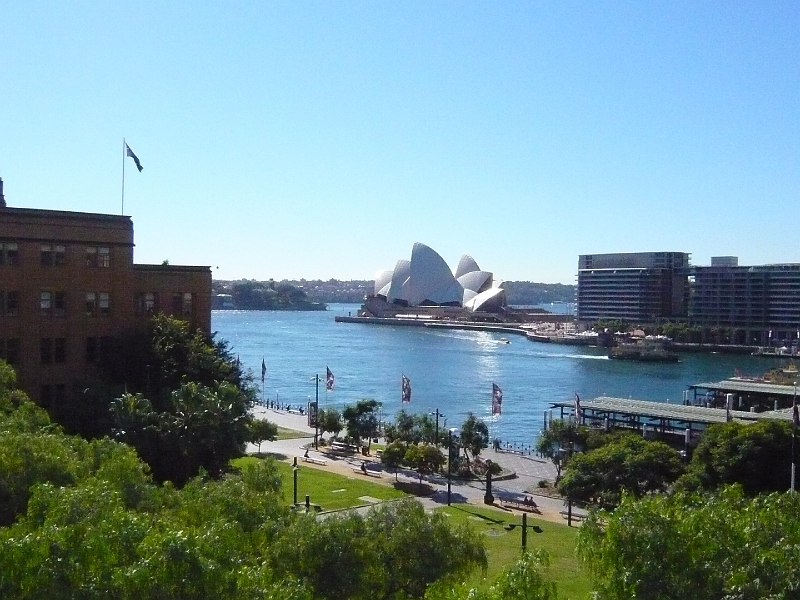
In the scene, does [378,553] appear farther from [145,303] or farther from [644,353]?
[644,353]

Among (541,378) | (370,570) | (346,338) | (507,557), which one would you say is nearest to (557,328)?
(346,338)

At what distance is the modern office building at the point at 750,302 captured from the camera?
Answer: 137 m

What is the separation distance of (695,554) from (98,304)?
88.0ft

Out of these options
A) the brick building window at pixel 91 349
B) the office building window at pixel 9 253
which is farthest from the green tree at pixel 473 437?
the office building window at pixel 9 253

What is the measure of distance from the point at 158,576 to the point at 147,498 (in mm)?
4816

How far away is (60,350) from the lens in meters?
31.6

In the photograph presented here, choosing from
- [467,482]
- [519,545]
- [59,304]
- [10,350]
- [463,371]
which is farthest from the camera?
[463,371]

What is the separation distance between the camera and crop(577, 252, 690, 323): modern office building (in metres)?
159

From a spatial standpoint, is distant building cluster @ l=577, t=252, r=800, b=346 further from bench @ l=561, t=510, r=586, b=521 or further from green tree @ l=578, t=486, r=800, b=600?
green tree @ l=578, t=486, r=800, b=600

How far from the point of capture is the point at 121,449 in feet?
49.8

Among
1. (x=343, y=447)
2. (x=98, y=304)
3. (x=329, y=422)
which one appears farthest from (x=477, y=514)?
(x=329, y=422)

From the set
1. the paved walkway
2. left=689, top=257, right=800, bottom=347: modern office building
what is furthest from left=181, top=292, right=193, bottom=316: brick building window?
left=689, top=257, right=800, bottom=347: modern office building

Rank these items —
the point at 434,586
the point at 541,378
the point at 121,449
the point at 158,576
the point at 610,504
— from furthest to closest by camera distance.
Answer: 1. the point at 541,378
2. the point at 610,504
3. the point at 121,449
4. the point at 434,586
5. the point at 158,576

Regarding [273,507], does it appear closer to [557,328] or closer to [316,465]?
[316,465]
